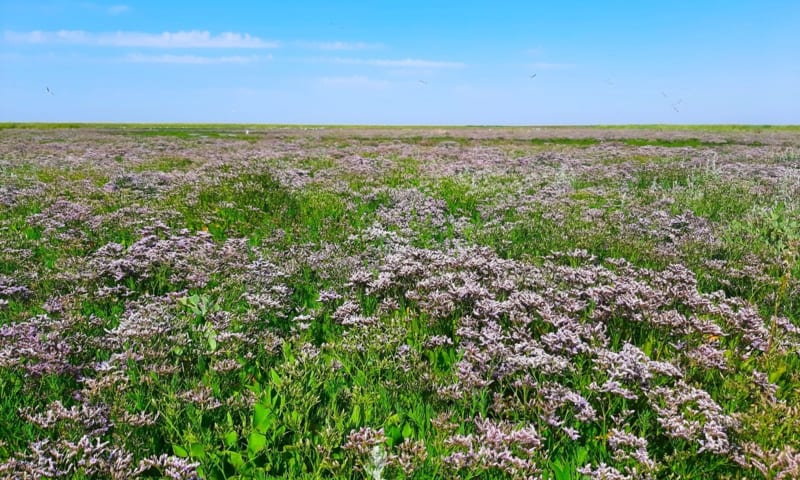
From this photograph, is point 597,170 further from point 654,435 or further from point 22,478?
point 22,478

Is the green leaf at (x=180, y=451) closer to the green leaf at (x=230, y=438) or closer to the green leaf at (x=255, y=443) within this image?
the green leaf at (x=230, y=438)

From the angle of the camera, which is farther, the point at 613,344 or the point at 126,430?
the point at 613,344

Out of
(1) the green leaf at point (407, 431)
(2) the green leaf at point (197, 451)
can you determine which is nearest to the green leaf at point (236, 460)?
(2) the green leaf at point (197, 451)

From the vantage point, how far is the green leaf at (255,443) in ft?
10.1

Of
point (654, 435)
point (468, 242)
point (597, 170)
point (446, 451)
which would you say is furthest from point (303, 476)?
point (597, 170)

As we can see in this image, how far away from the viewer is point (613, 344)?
4.57 meters

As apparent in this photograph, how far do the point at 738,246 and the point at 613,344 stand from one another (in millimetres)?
4999


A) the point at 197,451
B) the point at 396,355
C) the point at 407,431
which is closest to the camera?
the point at 197,451

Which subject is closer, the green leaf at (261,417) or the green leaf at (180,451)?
the green leaf at (180,451)

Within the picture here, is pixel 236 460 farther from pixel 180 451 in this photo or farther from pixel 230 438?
pixel 180 451

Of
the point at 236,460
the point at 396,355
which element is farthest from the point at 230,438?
the point at 396,355

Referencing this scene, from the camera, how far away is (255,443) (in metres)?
3.09

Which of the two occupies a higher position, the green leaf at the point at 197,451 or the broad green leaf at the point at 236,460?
the green leaf at the point at 197,451

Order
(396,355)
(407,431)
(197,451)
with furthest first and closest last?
1. (396,355)
2. (407,431)
3. (197,451)
